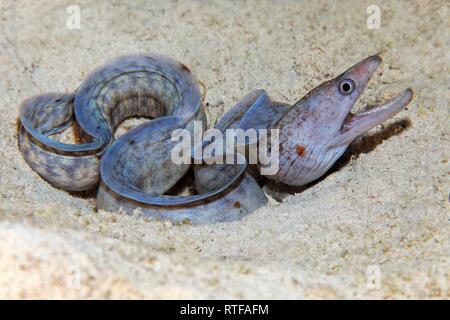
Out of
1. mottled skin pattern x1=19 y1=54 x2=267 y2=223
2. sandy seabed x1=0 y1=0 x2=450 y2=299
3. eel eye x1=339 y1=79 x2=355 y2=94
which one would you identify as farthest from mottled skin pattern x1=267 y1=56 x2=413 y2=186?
mottled skin pattern x1=19 y1=54 x2=267 y2=223

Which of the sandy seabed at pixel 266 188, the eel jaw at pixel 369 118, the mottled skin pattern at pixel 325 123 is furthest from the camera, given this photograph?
the mottled skin pattern at pixel 325 123

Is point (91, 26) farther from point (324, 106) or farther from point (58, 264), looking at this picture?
point (58, 264)

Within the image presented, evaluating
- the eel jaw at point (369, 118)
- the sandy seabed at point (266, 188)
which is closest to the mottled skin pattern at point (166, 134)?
the eel jaw at point (369, 118)

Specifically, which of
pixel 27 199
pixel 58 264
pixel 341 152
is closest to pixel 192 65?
pixel 341 152

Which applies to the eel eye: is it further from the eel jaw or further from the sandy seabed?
the sandy seabed

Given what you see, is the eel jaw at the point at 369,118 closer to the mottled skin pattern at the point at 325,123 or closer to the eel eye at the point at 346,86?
the mottled skin pattern at the point at 325,123
